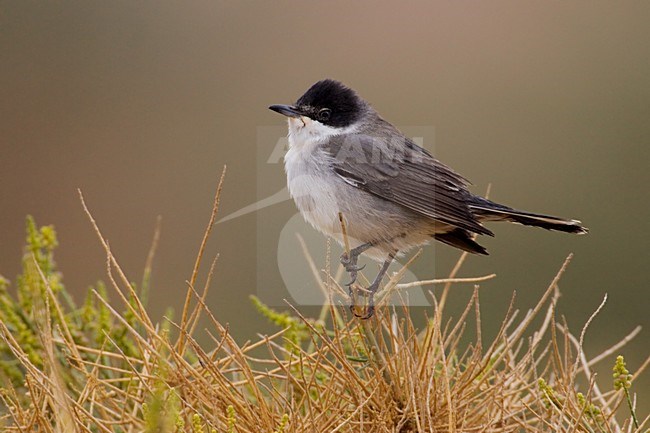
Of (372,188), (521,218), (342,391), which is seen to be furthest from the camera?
(372,188)

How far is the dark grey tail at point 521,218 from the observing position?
339 centimetres

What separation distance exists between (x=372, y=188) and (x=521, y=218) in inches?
24.4

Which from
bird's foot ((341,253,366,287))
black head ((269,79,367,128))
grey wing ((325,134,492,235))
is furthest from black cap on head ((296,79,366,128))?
bird's foot ((341,253,366,287))

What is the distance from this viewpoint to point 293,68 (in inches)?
356

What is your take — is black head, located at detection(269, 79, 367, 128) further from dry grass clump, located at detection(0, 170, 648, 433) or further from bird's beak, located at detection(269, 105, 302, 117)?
dry grass clump, located at detection(0, 170, 648, 433)

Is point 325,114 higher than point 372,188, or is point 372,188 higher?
point 325,114

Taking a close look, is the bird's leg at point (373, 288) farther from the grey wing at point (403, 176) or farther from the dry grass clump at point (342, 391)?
the grey wing at point (403, 176)

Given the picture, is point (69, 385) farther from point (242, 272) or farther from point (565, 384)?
point (242, 272)

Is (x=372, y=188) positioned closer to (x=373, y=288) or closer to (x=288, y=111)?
(x=288, y=111)

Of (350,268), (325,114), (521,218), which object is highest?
(325,114)

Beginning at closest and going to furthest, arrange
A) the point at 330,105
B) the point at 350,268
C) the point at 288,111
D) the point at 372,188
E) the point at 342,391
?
the point at 342,391 → the point at 350,268 → the point at 372,188 → the point at 288,111 → the point at 330,105

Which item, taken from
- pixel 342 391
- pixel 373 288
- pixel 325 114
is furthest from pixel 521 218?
pixel 342 391

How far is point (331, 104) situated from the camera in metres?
4.14

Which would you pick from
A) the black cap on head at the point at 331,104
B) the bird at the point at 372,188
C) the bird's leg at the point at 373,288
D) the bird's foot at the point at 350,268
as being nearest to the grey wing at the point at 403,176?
the bird at the point at 372,188
